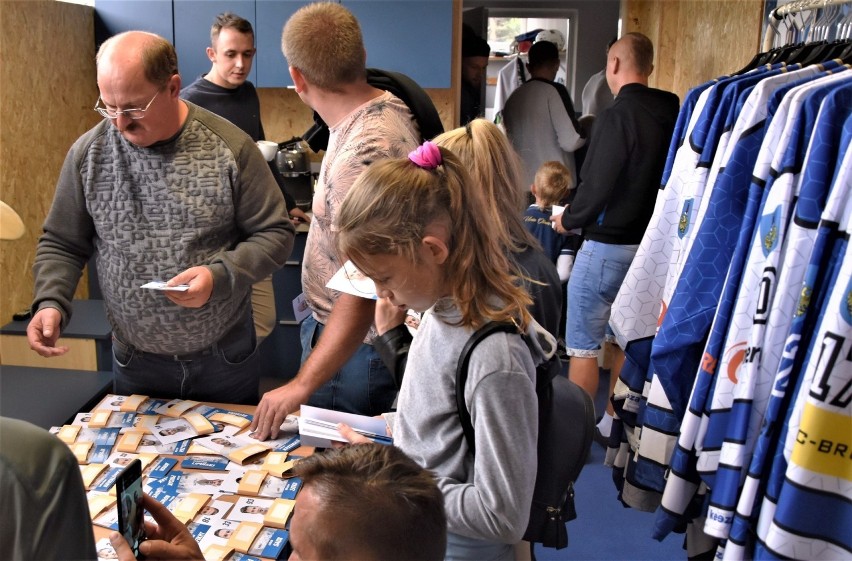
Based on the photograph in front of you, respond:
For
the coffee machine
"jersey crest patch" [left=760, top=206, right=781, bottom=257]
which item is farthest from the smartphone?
the coffee machine

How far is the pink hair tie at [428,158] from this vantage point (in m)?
1.26

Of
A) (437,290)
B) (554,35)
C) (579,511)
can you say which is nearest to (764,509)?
(437,290)

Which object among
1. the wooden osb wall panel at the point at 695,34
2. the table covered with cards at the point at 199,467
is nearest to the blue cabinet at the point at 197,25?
the wooden osb wall panel at the point at 695,34

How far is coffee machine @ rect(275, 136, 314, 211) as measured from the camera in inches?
173

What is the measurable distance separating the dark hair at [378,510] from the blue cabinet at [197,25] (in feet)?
12.2

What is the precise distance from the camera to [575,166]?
464 cm

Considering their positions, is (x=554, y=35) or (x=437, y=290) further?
(x=554, y=35)

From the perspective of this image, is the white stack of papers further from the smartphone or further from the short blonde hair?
the short blonde hair

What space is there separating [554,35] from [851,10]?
4221 mm

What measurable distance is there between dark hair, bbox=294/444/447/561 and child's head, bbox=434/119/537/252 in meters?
0.73

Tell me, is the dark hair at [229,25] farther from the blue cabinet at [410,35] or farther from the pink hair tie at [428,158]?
the pink hair tie at [428,158]

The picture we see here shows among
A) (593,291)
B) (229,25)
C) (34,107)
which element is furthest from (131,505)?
(34,107)

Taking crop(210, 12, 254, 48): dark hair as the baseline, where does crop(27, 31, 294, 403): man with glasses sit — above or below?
below

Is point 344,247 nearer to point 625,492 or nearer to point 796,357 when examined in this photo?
point 796,357
